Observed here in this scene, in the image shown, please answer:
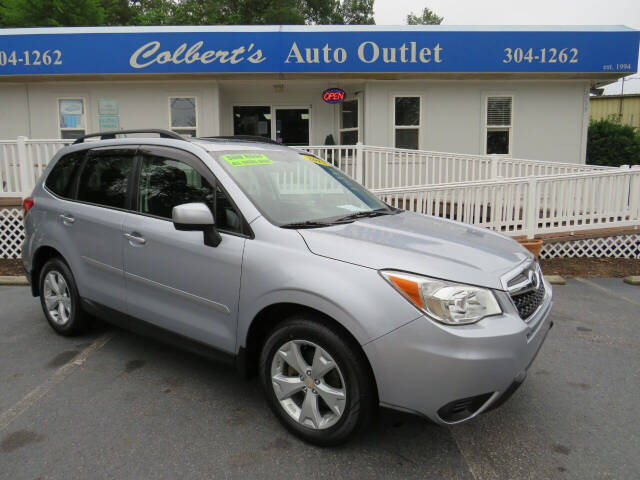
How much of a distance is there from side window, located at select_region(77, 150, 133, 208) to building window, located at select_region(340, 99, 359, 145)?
27.9 ft

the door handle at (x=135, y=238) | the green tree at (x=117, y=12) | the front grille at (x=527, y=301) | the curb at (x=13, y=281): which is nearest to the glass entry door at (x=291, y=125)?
the curb at (x=13, y=281)

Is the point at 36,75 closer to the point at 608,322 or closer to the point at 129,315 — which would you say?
the point at 129,315

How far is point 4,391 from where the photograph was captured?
Answer: 3.39m

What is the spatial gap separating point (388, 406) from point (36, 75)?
11.4m

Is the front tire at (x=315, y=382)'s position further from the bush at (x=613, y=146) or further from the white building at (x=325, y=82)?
the bush at (x=613, y=146)

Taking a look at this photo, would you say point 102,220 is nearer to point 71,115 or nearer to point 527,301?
point 527,301

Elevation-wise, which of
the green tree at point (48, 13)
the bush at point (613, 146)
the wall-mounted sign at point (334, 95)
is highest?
the green tree at point (48, 13)

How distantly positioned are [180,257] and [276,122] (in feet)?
33.0

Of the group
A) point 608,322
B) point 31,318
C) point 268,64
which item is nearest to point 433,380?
point 608,322

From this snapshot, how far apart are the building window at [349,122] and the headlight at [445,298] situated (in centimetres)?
985

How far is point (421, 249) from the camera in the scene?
2.66m

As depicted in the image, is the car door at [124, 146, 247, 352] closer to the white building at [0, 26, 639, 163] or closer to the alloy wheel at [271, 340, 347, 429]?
the alloy wheel at [271, 340, 347, 429]

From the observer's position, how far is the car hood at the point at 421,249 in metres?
2.46

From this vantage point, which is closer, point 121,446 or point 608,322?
point 121,446
